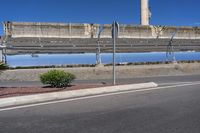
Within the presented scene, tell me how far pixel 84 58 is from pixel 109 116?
20750 mm

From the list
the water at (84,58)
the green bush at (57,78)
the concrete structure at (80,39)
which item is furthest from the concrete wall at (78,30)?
the green bush at (57,78)

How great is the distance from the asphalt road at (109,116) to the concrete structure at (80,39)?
15315 mm

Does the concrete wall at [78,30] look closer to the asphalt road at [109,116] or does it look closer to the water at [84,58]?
the water at [84,58]

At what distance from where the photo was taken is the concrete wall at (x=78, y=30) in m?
31.9

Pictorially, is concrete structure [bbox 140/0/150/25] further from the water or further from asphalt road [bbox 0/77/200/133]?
asphalt road [bbox 0/77/200/133]

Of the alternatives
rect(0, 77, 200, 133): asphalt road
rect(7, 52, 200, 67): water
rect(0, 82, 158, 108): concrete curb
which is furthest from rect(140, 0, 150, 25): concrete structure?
rect(0, 77, 200, 133): asphalt road

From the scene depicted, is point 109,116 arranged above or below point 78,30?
below

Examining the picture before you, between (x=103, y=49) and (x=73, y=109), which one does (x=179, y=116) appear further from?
(x=103, y=49)

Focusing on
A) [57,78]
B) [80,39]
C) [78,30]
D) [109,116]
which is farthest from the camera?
[78,30]

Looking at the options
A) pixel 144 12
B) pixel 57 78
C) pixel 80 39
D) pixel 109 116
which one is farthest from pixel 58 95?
pixel 144 12

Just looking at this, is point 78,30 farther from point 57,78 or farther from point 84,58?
point 57,78

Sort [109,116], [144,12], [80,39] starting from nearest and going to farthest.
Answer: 1. [109,116]
2. [80,39]
3. [144,12]

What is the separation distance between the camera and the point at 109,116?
1044cm

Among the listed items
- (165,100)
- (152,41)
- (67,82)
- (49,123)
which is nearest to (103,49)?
(152,41)
